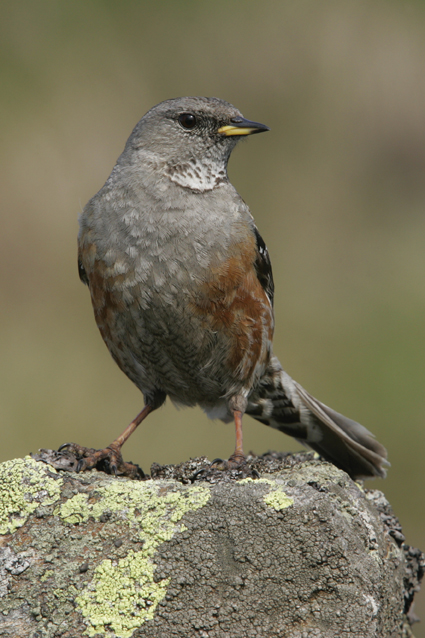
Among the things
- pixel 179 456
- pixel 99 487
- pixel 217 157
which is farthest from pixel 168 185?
pixel 179 456

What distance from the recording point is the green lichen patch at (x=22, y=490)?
343 centimetres

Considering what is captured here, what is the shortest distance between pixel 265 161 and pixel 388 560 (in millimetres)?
5249

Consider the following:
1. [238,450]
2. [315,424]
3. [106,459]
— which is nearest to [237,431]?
[238,450]

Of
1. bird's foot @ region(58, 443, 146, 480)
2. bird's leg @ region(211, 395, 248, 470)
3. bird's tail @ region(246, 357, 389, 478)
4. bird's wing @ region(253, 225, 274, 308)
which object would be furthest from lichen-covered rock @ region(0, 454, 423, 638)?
bird's wing @ region(253, 225, 274, 308)

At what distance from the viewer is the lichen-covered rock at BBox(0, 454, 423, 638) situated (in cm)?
312

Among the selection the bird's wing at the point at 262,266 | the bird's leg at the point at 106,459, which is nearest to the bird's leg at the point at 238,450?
the bird's leg at the point at 106,459

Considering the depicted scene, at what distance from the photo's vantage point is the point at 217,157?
199 inches

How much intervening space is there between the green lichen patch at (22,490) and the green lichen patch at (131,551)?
0.13 m

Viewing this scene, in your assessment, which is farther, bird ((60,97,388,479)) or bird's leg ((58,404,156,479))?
bird ((60,97,388,479))

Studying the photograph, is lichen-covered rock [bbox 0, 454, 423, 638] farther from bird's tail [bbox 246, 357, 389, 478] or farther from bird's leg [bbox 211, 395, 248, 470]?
bird's tail [bbox 246, 357, 389, 478]

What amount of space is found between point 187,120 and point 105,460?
2.36m

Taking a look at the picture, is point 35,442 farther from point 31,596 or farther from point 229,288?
point 31,596

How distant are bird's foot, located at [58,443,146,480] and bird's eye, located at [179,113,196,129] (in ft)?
7.30

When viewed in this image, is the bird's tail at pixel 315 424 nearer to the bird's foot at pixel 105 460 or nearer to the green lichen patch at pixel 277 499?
the bird's foot at pixel 105 460
